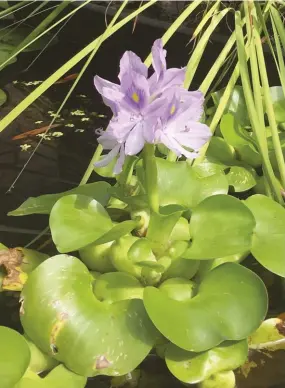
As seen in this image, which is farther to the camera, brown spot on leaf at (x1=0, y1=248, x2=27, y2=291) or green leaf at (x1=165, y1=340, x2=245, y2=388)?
brown spot on leaf at (x1=0, y1=248, x2=27, y2=291)

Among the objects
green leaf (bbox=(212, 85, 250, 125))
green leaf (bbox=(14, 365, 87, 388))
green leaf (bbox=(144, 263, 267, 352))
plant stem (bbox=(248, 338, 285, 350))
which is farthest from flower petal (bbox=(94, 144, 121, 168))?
green leaf (bbox=(212, 85, 250, 125))

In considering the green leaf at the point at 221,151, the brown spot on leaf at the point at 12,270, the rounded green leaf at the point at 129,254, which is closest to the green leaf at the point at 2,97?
the green leaf at the point at 221,151

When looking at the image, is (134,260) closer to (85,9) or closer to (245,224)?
(245,224)

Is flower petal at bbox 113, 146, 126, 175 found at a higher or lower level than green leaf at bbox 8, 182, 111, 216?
higher

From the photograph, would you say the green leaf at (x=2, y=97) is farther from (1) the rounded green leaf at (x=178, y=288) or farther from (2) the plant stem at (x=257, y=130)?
(1) the rounded green leaf at (x=178, y=288)

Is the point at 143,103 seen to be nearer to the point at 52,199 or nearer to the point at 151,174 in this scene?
the point at 151,174

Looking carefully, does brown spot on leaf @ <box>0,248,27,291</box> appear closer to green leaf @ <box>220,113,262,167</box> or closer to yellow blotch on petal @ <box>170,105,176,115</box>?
yellow blotch on petal @ <box>170,105,176,115</box>

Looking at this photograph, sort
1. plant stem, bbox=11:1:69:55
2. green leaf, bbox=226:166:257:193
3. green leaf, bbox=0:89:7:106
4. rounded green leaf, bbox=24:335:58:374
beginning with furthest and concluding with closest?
green leaf, bbox=0:89:7:106, green leaf, bbox=226:166:257:193, plant stem, bbox=11:1:69:55, rounded green leaf, bbox=24:335:58:374

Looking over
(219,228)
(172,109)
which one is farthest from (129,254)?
(172,109)
